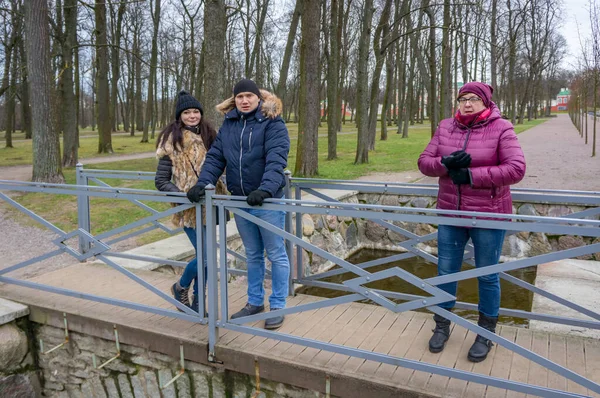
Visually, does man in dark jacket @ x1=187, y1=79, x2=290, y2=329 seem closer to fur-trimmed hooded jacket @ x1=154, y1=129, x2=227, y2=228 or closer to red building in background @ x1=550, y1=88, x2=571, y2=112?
fur-trimmed hooded jacket @ x1=154, y1=129, x2=227, y2=228

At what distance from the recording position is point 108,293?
458 cm

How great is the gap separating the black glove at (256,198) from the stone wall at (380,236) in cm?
457

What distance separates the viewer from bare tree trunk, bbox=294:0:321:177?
37.0ft

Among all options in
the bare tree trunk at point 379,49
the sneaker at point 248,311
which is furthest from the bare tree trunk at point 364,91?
the sneaker at point 248,311

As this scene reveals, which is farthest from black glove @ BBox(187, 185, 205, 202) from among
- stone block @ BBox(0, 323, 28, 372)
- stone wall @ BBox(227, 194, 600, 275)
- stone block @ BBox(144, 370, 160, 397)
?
stone wall @ BBox(227, 194, 600, 275)

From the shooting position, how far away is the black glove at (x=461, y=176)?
118 inches

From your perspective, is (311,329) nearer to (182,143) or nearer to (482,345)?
(482,345)

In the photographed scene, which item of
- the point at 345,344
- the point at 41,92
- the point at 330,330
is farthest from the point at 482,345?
the point at 41,92

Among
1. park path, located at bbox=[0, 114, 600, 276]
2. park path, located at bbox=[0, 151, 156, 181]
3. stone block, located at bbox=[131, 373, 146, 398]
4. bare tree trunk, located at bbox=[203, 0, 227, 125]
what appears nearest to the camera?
stone block, located at bbox=[131, 373, 146, 398]

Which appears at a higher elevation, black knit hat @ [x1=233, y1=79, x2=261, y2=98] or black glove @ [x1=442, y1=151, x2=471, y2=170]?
black knit hat @ [x1=233, y1=79, x2=261, y2=98]

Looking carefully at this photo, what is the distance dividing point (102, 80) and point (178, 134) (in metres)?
16.4

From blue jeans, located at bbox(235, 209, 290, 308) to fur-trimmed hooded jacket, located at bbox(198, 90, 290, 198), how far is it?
0.25 meters

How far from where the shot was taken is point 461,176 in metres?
2.99

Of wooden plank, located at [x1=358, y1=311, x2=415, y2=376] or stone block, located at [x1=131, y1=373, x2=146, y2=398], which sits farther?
stone block, located at [x1=131, y1=373, x2=146, y2=398]
